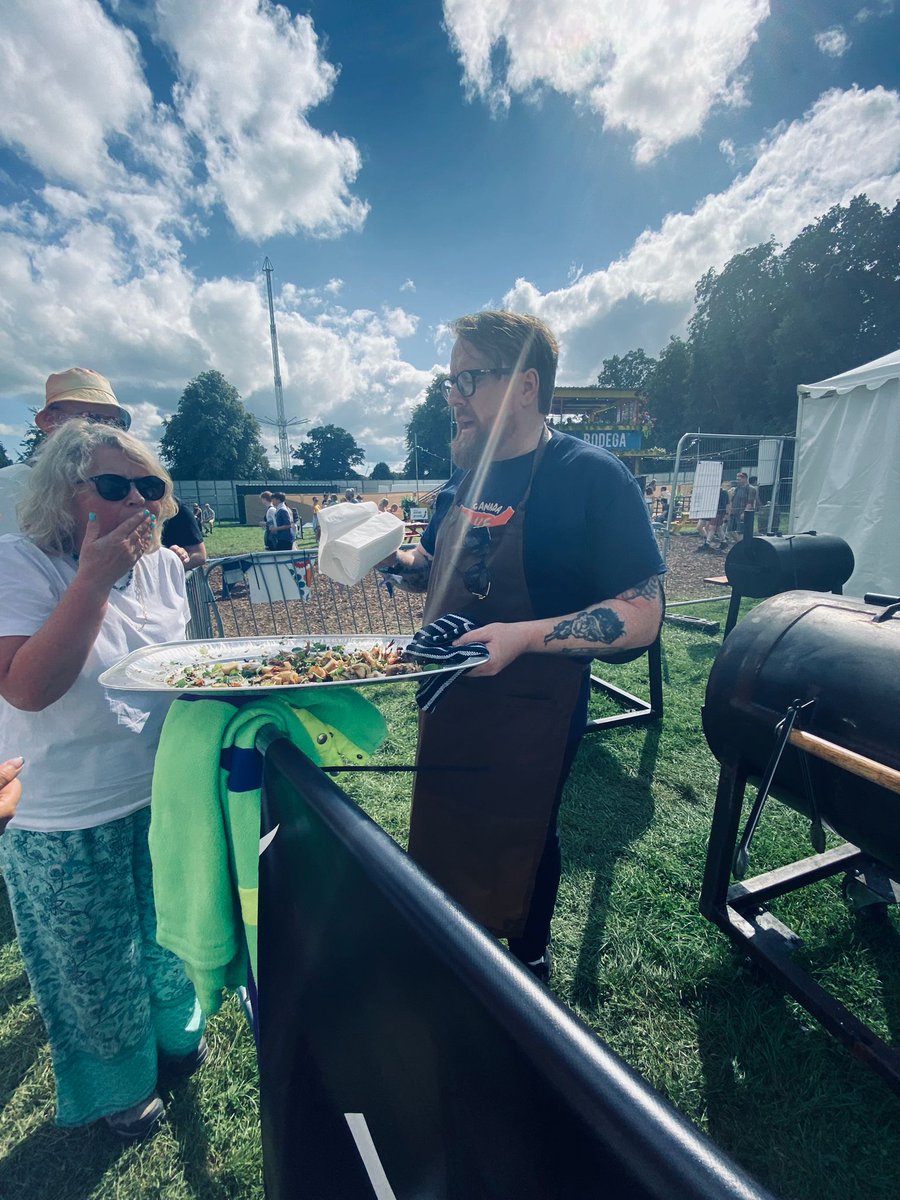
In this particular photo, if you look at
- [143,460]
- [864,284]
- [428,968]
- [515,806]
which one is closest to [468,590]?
[515,806]

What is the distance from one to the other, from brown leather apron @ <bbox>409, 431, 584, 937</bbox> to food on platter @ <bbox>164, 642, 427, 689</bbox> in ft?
1.39

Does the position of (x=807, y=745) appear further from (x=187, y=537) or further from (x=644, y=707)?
(x=187, y=537)

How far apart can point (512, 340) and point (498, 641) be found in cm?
115

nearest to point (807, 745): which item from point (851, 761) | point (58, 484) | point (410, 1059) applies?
point (851, 761)

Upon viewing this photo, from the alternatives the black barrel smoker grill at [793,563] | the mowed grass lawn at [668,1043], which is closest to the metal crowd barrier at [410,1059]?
the mowed grass lawn at [668,1043]

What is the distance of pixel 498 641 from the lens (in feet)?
4.80

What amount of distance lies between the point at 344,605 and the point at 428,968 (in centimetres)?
789

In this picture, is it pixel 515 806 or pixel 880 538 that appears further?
pixel 880 538

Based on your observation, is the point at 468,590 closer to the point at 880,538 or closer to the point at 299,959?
the point at 299,959

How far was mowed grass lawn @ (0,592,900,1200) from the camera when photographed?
1.75m

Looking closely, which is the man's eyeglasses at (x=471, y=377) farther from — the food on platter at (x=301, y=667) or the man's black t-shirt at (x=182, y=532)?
the man's black t-shirt at (x=182, y=532)

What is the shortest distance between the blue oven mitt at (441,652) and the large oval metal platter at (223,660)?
0.9 inches

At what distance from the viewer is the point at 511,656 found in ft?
4.95

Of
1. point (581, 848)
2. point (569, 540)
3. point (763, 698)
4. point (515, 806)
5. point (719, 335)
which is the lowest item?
point (581, 848)
